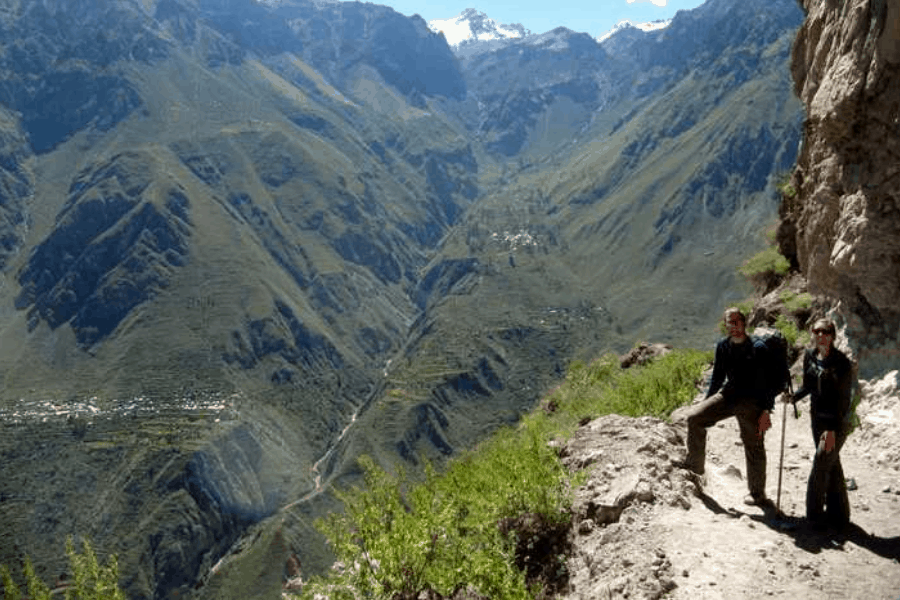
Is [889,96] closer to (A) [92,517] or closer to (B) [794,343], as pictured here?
(B) [794,343]

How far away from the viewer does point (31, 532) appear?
542 feet

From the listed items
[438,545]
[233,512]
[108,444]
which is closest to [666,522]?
[438,545]

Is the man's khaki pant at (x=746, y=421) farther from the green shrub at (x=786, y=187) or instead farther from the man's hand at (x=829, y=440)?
the green shrub at (x=786, y=187)

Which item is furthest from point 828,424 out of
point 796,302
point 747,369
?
point 796,302

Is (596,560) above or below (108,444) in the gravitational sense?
above

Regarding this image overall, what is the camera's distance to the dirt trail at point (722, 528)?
31.0 ft

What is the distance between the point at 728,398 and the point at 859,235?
22.7 ft

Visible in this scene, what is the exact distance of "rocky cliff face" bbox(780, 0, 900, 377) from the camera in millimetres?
15500

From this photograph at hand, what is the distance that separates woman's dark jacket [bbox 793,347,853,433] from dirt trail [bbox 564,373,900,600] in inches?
61.9

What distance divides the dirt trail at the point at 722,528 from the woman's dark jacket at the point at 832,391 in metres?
1.57

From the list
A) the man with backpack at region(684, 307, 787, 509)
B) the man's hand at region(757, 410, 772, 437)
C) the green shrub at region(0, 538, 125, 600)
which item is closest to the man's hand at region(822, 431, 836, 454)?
the man with backpack at region(684, 307, 787, 509)

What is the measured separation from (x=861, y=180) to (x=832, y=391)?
27.4 ft

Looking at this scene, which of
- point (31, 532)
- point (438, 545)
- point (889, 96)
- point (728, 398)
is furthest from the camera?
point (31, 532)

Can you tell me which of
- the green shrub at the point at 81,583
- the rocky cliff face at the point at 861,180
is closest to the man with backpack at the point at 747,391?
the rocky cliff face at the point at 861,180
